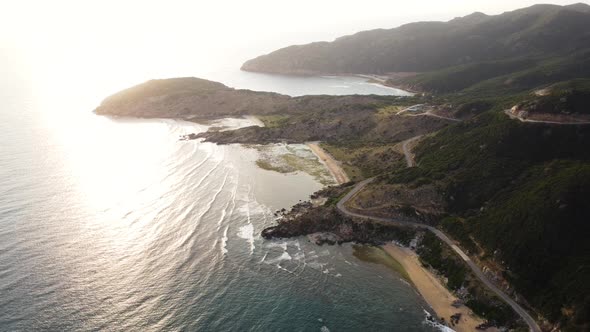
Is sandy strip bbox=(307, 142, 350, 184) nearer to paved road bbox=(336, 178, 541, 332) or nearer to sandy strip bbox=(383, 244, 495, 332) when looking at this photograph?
paved road bbox=(336, 178, 541, 332)

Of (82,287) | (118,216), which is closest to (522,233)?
(82,287)

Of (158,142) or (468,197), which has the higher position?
(158,142)

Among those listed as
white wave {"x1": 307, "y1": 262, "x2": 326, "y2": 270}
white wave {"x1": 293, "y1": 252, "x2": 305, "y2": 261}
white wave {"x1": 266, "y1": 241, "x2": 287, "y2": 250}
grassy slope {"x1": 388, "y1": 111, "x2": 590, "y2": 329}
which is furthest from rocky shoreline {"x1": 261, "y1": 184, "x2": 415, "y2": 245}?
grassy slope {"x1": 388, "y1": 111, "x2": 590, "y2": 329}

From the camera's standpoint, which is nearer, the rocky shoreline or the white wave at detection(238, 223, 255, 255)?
the white wave at detection(238, 223, 255, 255)

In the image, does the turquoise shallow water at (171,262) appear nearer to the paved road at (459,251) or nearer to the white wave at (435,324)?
the white wave at (435,324)

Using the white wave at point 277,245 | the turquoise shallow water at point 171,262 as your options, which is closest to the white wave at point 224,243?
the turquoise shallow water at point 171,262

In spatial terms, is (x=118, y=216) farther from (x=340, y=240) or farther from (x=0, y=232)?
(x=340, y=240)

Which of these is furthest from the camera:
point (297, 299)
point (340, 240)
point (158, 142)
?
point (158, 142)

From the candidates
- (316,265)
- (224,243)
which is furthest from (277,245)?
(224,243)
